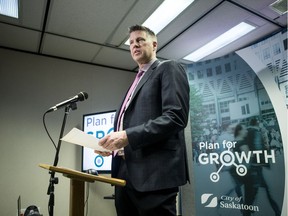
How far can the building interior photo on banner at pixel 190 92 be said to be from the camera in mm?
2176

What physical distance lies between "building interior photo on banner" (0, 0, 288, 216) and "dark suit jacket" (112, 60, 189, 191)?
2.43 feet

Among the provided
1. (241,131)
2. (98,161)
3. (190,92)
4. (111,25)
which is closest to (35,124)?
(98,161)

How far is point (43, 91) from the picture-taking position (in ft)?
10.5

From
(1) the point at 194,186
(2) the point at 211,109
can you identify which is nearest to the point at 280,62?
(2) the point at 211,109

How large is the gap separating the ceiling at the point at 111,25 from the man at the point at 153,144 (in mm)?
1447

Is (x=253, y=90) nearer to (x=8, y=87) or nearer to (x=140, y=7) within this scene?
(x=140, y=7)

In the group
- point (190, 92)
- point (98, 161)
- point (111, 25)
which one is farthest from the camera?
point (98, 161)

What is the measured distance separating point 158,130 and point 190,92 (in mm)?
1982

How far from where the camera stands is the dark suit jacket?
0.89m

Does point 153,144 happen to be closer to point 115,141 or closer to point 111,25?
point 115,141

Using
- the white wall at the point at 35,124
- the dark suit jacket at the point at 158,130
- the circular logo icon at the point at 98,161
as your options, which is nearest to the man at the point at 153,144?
the dark suit jacket at the point at 158,130

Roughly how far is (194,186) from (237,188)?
1.67 ft

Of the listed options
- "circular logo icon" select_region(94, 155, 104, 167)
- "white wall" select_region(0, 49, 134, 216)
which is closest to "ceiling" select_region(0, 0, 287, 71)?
"white wall" select_region(0, 49, 134, 216)

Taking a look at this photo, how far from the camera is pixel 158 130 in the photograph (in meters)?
0.88
